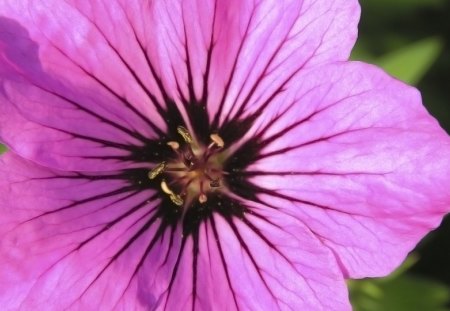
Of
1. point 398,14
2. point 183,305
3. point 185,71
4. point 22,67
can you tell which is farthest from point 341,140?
point 398,14

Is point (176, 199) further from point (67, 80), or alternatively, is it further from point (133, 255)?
point (67, 80)

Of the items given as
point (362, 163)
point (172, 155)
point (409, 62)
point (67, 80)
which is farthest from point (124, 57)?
point (409, 62)

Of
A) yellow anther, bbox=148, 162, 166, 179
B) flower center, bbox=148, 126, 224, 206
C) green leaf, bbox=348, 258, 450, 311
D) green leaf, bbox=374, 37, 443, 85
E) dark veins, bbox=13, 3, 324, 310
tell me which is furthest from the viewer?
green leaf, bbox=374, 37, 443, 85

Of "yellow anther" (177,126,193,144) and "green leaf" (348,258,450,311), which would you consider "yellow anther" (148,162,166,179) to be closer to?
"yellow anther" (177,126,193,144)

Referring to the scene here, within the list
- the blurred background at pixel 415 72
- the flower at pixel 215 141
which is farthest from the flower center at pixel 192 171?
the blurred background at pixel 415 72

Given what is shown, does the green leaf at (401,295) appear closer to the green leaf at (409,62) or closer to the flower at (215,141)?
the green leaf at (409,62)

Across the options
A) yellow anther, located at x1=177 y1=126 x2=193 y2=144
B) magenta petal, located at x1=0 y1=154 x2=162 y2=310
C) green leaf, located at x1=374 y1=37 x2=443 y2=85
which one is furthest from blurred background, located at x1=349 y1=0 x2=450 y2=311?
magenta petal, located at x1=0 y1=154 x2=162 y2=310
